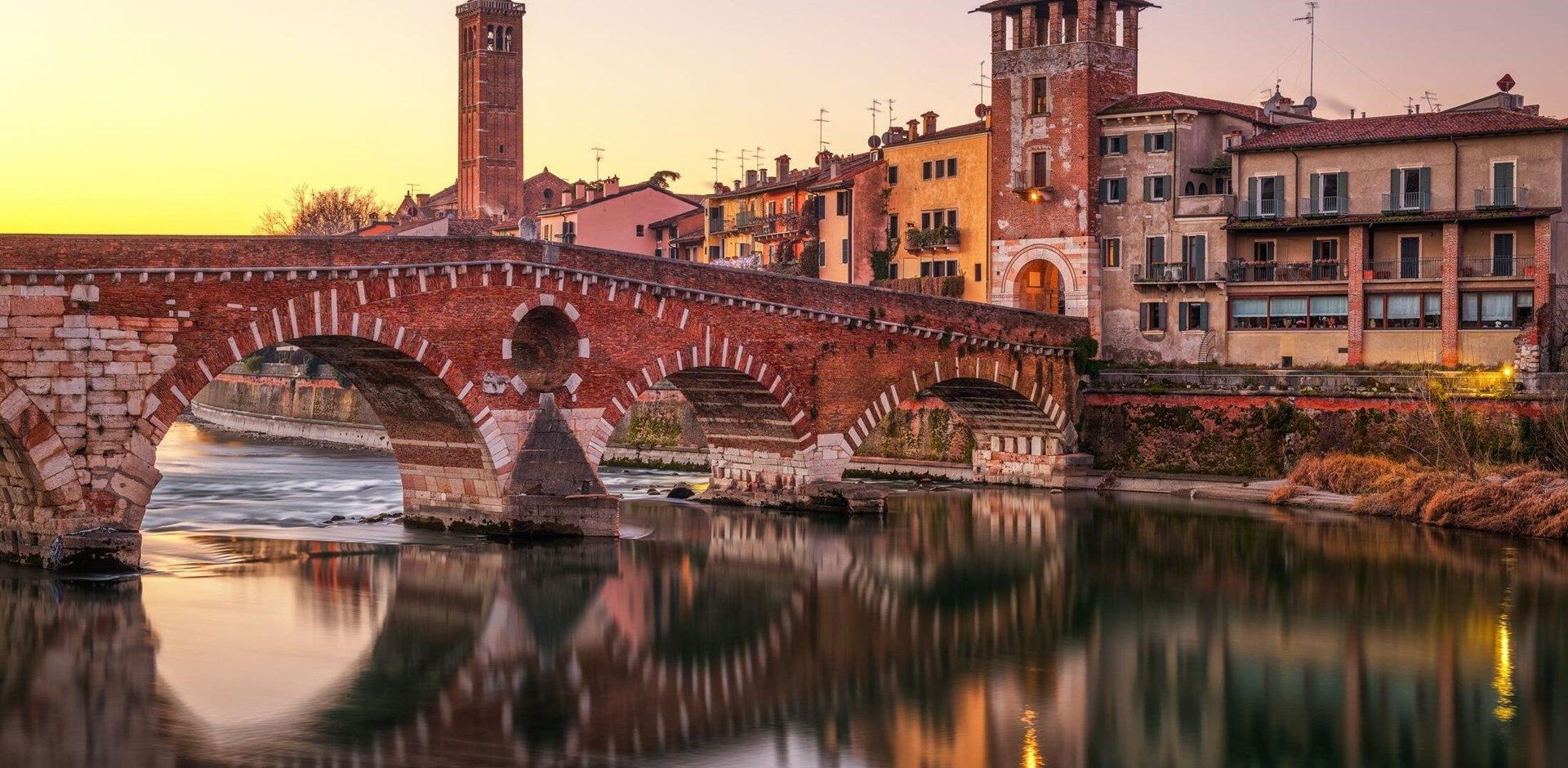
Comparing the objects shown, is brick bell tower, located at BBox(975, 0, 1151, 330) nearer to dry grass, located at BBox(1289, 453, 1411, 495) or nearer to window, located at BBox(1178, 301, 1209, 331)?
window, located at BBox(1178, 301, 1209, 331)

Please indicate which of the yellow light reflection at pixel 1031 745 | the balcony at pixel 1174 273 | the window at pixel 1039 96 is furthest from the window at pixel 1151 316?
the yellow light reflection at pixel 1031 745

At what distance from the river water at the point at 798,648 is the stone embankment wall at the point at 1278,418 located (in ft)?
15.1

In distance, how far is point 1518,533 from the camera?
34.5m

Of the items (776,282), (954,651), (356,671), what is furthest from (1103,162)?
(356,671)

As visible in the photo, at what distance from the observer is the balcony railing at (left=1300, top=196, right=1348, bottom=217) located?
45312 millimetres

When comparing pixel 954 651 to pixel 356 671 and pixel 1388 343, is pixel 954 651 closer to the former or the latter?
pixel 356 671

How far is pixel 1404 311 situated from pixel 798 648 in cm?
2586

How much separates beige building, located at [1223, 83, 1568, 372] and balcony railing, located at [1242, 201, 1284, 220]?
4cm

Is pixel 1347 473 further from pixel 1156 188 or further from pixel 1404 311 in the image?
pixel 1156 188

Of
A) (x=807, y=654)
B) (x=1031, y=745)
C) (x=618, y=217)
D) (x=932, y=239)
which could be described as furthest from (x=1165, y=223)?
(x=1031, y=745)

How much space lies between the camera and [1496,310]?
4284 centimetres

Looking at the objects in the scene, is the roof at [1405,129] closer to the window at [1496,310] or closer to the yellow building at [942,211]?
the window at [1496,310]

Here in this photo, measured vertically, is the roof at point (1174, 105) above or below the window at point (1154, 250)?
above

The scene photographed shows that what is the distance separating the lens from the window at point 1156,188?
47719 mm
